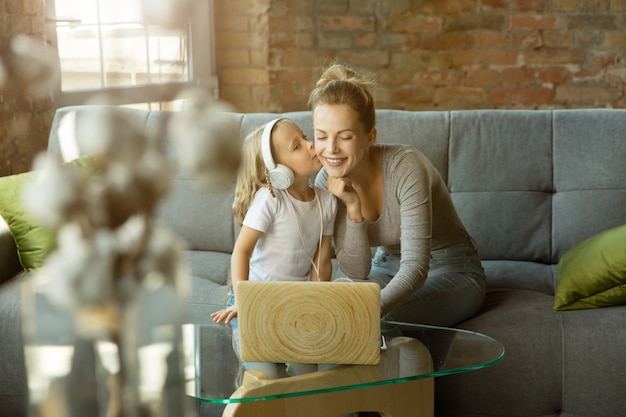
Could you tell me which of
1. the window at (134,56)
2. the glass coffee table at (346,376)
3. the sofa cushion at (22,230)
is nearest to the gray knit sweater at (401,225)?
the glass coffee table at (346,376)

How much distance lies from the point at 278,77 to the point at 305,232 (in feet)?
5.82

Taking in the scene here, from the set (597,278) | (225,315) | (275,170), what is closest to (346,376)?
(225,315)

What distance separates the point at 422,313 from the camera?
1946mm

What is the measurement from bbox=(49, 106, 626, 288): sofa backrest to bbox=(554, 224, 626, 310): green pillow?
0.33m


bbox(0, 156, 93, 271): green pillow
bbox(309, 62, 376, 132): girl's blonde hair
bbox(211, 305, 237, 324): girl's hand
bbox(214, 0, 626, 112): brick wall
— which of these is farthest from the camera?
bbox(214, 0, 626, 112): brick wall

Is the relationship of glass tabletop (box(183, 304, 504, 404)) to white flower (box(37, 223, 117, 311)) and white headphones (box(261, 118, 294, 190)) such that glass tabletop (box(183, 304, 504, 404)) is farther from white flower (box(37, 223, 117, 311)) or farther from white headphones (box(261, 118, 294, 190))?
white flower (box(37, 223, 117, 311))

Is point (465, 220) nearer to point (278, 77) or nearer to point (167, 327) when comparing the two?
point (278, 77)

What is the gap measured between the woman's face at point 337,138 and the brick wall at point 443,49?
168cm

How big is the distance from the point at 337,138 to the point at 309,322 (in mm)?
655

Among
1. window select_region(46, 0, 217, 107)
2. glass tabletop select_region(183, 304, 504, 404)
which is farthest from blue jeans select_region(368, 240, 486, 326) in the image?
window select_region(46, 0, 217, 107)

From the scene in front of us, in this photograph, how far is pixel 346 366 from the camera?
138 cm

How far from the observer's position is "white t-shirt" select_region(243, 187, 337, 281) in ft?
6.24

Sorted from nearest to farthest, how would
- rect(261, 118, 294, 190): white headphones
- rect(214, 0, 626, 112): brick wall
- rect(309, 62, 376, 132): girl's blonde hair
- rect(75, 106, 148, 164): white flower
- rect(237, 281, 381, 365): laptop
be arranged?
rect(75, 106, 148, 164): white flower → rect(237, 281, 381, 365): laptop → rect(261, 118, 294, 190): white headphones → rect(309, 62, 376, 132): girl's blonde hair → rect(214, 0, 626, 112): brick wall

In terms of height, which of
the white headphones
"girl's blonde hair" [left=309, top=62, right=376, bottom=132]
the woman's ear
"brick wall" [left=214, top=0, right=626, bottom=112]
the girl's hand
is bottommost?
the girl's hand
